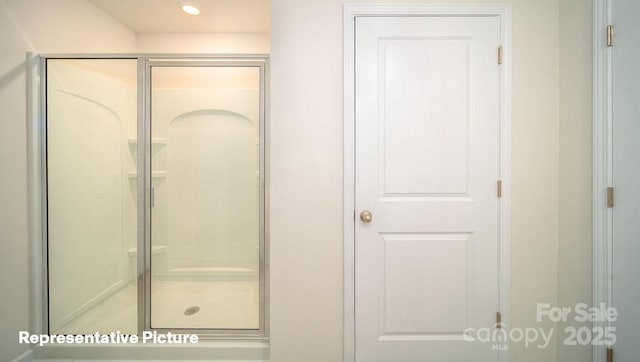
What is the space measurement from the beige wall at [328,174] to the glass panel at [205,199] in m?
0.37

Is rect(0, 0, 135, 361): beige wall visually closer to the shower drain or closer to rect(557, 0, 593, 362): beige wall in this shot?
the shower drain

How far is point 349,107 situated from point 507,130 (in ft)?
3.00

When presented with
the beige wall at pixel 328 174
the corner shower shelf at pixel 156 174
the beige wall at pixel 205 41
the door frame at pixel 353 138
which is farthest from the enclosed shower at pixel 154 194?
the beige wall at pixel 205 41

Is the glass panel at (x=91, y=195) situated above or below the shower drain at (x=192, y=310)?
above

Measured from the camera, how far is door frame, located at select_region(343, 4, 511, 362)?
4.48ft

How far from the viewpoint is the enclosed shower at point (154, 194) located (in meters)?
1.65

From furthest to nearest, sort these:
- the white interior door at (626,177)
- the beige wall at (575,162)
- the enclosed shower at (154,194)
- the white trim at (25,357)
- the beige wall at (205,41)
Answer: the beige wall at (205,41), the enclosed shower at (154,194), the white trim at (25,357), the beige wall at (575,162), the white interior door at (626,177)

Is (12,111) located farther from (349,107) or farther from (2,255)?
(349,107)

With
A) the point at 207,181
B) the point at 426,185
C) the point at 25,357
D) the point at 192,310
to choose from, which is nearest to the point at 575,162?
the point at 426,185

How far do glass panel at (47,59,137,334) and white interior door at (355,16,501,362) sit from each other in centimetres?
162

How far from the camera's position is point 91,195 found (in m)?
1.78

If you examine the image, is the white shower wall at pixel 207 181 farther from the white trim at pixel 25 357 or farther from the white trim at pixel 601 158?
the white trim at pixel 601 158

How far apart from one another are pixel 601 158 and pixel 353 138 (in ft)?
3.96

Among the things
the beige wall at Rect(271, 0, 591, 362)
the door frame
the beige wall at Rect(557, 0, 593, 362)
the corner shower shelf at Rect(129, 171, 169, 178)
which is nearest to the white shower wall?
the corner shower shelf at Rect(129, 171, 169, 178)
